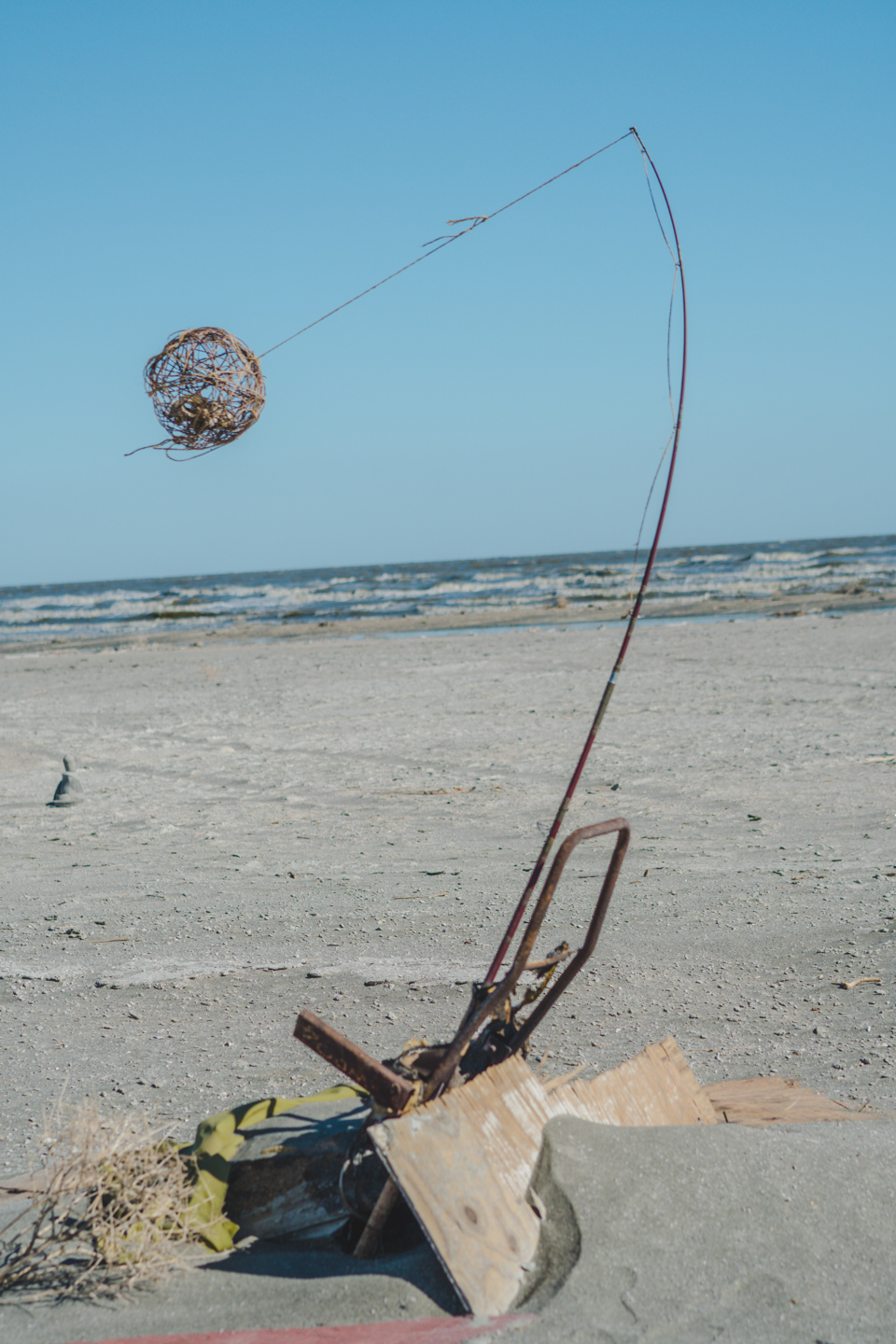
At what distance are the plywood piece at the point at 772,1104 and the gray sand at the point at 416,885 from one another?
188 mm

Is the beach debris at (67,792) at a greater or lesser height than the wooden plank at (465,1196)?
lesser

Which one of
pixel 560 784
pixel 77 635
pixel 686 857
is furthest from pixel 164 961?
pixel 77 635

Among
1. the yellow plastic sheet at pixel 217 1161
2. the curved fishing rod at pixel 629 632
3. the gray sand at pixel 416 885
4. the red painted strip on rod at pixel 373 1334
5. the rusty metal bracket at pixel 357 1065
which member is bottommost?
the gray sand at pixel 416 885

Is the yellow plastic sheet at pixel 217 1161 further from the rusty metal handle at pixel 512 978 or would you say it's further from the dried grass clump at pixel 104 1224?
the rusty metal handle at pixel 512 978

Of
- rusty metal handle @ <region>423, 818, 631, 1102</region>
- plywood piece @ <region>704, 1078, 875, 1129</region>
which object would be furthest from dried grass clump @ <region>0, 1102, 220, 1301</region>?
plywood piece @ <region>704, 1078, 875, 1129</region>

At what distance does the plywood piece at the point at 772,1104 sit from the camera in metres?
3.01

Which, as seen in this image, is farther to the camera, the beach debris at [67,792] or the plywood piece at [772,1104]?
the beach debris at [67,792]

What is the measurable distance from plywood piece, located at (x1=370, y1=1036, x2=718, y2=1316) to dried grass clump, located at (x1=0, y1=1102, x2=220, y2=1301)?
585 mm

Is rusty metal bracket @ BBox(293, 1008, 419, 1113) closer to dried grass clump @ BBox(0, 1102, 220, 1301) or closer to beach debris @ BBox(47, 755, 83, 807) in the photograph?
dried grass clump @ BBox(0, 1102, 220, 1301)

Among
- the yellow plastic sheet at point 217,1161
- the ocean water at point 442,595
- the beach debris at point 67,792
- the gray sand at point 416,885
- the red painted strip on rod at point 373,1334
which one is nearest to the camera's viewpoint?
the red painted strip on rod at point 373,1334

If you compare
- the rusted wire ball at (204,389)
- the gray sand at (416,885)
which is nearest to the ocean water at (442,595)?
the gray sand at (416,885)

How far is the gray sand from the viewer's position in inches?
150

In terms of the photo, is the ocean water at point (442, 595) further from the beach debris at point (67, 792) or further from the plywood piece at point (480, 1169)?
the plywood piece at point (480, 1169)

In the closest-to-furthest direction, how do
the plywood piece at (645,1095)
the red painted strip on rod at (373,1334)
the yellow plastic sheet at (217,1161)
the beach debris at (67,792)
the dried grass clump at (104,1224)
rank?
the red painted strip on rod at (373,1334) < the dried grass clump at (104,1224) < the yellow plastic sheet at (217,1161) < the plywood piece at (645,1095) < the beach debris at (67,792)
